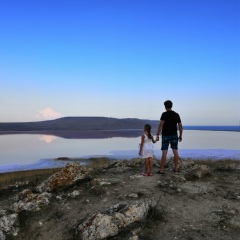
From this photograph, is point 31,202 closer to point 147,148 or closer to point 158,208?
point 158,208

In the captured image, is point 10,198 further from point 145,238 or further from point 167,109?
point 167,109

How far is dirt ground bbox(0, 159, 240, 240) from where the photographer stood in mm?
7012

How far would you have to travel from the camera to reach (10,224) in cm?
775

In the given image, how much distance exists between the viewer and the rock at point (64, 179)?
1020 cm

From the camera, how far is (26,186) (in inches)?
481

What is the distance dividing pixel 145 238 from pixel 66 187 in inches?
169

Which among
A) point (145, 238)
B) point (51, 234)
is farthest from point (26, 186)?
point (145, 238)

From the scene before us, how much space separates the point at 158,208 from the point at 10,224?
13.2 ft

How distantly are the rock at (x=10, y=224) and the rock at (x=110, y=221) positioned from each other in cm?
188

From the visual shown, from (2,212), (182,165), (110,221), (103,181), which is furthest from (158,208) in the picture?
(182,165)

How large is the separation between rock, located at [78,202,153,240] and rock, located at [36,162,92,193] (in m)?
3.08

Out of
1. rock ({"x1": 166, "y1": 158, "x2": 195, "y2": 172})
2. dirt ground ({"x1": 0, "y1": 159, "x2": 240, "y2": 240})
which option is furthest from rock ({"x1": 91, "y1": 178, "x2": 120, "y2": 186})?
rock ({"x1": 166, "y1": 158, "x2": 195, "y2": 172})

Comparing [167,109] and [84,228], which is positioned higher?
[167,109]

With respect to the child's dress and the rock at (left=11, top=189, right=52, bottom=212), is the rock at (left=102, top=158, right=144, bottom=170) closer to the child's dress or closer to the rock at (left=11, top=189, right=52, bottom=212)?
the child's dress
